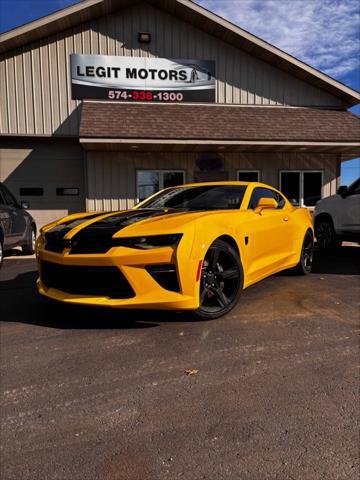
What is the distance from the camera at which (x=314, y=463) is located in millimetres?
1922

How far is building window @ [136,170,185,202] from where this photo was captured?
12.7 m

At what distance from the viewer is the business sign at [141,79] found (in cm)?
1241

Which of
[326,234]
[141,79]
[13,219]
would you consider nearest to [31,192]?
[141,79]

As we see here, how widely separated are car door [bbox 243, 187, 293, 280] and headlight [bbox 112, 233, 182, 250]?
1201mm

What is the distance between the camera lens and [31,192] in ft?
41.4

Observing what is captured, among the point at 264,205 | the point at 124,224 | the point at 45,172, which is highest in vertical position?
the point at 45,172

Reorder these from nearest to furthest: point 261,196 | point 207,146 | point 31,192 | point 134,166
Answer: point 261,196 → point 207,146 → point 134,166 → point 31,192

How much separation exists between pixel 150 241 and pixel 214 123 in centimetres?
900

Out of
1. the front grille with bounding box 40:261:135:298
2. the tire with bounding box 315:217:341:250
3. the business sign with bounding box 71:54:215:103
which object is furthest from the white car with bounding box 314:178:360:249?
the business sign with bounding box 71:54:215:103

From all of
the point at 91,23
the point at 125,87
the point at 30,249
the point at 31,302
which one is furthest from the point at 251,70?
the point at 31,302

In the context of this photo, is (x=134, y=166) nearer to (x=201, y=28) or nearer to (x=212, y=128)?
(x=212, y=128)

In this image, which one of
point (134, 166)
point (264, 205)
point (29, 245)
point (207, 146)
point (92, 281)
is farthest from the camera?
point (134, 166)

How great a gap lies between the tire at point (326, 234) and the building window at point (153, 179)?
16.9ft

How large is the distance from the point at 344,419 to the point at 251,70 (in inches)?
514
